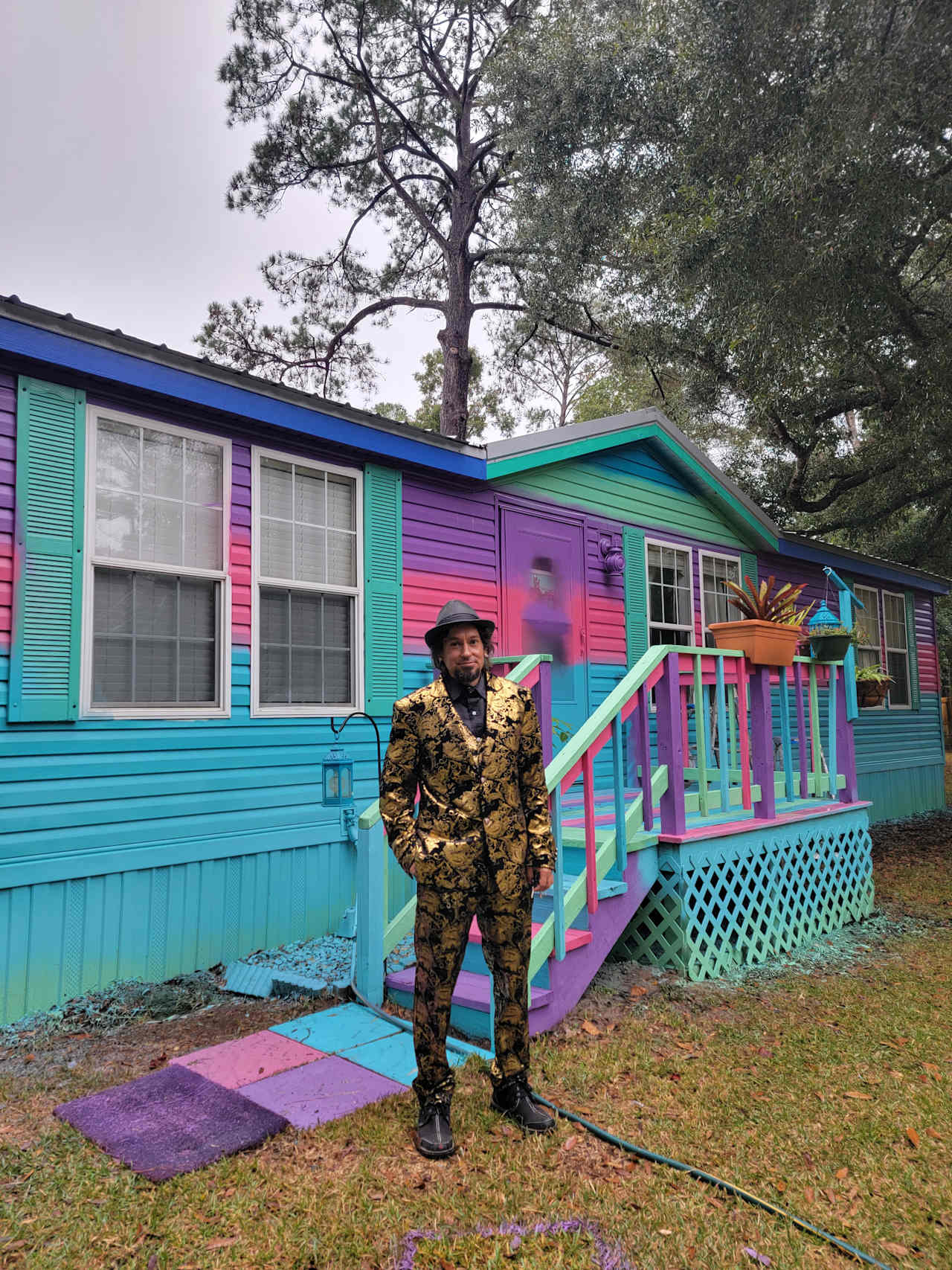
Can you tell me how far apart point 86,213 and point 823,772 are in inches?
845

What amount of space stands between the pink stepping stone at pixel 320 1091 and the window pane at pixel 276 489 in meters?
3.20

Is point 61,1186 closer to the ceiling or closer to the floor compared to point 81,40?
closer to the floor

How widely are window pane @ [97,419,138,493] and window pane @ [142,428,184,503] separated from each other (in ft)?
0.18

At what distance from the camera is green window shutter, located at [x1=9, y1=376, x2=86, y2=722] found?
13.6 feet

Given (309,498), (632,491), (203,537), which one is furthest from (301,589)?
(632,491)

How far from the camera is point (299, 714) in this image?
532 centimetres

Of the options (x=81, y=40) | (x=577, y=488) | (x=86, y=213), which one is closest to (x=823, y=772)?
(x=577, y=488)

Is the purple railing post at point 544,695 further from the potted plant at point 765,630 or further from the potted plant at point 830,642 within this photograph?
the potted plant at point 830,642

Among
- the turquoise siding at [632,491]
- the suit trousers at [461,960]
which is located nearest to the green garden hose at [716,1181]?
the suit trousers at [461,960]

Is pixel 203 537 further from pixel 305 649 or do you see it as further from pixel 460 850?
pixel 460 850

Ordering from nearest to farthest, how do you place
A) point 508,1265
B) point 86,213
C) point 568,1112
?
1. point 508,1265
2. point 568,1112
3. point 86,213

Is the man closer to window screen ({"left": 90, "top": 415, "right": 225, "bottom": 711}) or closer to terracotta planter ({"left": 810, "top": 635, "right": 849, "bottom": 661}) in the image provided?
window screen ({"left": 90, "top": 415, "right": 225, "bottom": 711})

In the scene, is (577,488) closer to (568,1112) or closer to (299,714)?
(299,714)

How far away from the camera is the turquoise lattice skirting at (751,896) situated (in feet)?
15.1
